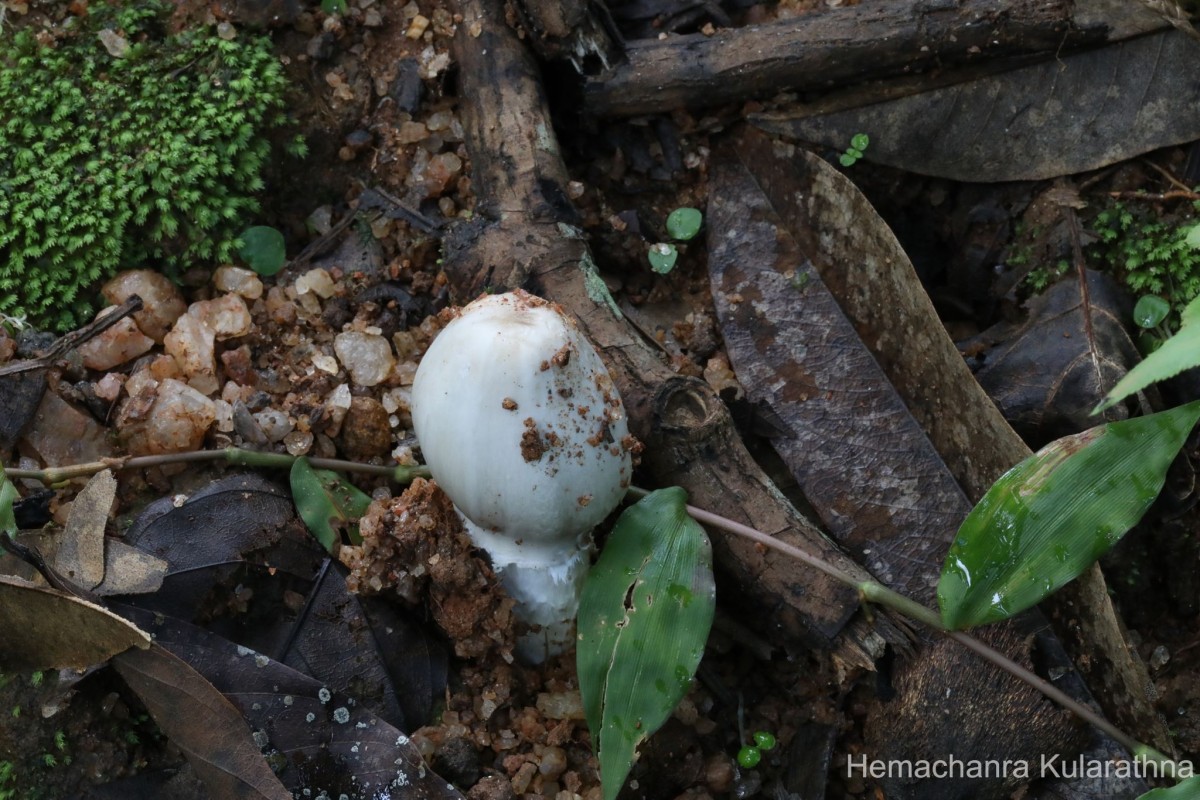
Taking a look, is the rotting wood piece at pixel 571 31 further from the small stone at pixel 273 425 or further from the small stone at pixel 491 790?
the small stone at pixel 491 790

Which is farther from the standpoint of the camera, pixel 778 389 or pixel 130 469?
pixel 778 389

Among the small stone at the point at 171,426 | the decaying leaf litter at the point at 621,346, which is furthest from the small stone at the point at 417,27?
the small stone at the point at 171,426

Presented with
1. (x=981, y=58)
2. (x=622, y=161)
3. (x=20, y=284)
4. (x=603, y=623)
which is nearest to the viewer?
(x=603, y=623)

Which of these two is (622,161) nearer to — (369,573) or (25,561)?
(369,573)

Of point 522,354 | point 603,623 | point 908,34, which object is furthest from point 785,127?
point 603,623

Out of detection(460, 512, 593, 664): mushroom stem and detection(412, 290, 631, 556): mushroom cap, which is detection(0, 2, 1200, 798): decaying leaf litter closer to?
detection(460, 512, 593, 664): mushroom stem

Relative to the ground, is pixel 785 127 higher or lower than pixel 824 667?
higher

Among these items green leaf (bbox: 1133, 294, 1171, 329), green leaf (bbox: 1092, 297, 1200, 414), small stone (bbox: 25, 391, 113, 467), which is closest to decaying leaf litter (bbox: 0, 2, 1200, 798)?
small stone (bbox: 25, 391, 113, 467)

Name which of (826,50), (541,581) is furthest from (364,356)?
(826,50)
